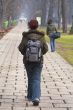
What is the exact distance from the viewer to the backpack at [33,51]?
30.1 feet

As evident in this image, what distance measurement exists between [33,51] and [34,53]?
4 centimetres

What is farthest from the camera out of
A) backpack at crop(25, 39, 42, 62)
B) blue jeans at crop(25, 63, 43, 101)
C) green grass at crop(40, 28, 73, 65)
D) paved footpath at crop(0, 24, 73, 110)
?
green grass at crop(40, 28, 73, 65)

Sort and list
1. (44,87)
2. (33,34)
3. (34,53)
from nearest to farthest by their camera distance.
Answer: (34,53), (33,34), (44,87)

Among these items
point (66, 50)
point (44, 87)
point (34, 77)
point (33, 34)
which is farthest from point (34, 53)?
point (66, 50)

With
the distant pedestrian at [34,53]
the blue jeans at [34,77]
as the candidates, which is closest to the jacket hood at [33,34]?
the distant pedestrian at [34,53]

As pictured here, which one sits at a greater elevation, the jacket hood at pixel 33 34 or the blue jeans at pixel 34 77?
the jacket hood at pixel 33 34

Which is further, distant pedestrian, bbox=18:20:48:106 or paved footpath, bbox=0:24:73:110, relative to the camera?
paved footpath, bbox=0:24:73:110

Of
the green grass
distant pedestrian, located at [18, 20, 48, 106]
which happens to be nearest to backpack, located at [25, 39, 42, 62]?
distant pedestrian, located at [18, 20, 48, 106]

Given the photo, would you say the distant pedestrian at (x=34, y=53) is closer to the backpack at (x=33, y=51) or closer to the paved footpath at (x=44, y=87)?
the backpack at (x=33, y=51)

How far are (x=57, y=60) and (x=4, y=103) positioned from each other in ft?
34.8

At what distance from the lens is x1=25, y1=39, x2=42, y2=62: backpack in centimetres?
919

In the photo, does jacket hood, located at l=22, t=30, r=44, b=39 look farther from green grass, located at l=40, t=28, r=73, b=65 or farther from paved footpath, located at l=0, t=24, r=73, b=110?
green grass, located at l=40, t=28, r=73, b=65

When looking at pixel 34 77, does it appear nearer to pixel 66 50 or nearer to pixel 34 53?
pixel 34 53

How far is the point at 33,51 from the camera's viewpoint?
920 centimetres
